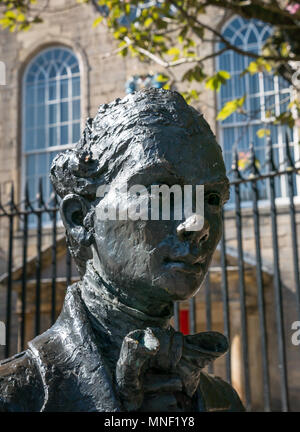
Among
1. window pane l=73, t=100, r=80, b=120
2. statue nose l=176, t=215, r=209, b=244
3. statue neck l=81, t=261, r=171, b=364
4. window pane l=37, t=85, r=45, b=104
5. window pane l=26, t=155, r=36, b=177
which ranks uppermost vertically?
window pane l=37, t=85, r=45, b=104

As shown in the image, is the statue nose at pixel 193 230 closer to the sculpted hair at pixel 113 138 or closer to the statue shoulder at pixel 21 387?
the sculpted hair at pixel 113 138

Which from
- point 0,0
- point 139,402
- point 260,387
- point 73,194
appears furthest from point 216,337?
point 260,387

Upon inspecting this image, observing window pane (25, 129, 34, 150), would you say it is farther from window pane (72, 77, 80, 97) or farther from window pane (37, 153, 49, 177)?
window pane (72, 77, 80, 97)

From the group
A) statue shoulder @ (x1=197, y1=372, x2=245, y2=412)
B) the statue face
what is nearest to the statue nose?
the statue face

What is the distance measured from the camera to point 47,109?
40.3 ft

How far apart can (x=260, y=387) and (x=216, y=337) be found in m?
8.03

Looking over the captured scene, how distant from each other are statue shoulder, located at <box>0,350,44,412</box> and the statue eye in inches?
24.1

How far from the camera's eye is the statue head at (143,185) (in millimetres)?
1581

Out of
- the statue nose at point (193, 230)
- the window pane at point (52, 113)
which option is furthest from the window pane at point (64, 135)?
the statue nose at point (193, 230)

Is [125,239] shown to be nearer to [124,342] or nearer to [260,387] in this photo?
[124,342]

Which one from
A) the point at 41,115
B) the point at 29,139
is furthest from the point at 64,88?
the point at 29,139

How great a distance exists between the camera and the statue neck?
1631 millimetres

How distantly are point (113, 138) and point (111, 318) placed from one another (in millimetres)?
474

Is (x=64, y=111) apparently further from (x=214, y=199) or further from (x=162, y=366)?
(x=162, y=366)
